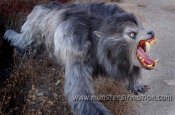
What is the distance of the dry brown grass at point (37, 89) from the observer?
4.93 meters

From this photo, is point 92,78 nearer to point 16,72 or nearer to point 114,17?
point 114,17

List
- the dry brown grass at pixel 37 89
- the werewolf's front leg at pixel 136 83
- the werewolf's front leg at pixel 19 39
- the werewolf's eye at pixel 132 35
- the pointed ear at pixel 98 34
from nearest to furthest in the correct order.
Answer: the werewolf's eye at pixel 132 35 → the pointed ear at pixel 98 34 → the werewolf's front leg at pixel 136 83 → the dry brown grass at pixel 37 89 → the werewolf's front leg at pixel 19 39

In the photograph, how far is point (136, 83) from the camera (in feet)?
16.7

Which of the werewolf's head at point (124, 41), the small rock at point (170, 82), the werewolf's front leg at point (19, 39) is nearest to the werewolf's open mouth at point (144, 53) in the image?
the werewolf's head at point (124, 41)

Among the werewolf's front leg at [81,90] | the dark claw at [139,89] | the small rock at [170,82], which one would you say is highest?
the werewolf's front leg at [81,90]

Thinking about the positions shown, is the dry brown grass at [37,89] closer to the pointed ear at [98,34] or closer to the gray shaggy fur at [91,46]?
the gray shaggy fur at [91,46]

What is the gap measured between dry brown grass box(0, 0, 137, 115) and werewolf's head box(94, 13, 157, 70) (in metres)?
0.83

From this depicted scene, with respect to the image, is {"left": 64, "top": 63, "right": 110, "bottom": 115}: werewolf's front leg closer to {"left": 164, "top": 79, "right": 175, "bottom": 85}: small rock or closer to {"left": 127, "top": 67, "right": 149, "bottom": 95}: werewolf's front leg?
{"left": 127, "top": 67, "right": 149, "bottom": 95}: werewolf's front leg

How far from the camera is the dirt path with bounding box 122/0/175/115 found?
527 centimetres

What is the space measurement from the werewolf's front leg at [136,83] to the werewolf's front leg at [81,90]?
0.48 meters

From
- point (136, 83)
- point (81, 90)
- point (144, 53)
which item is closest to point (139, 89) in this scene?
point (136, 83)

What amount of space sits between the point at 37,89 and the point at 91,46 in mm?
1276

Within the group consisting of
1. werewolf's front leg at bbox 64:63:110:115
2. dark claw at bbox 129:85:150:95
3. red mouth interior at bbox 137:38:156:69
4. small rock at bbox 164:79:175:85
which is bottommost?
small rock at bbox 164:79:175:85

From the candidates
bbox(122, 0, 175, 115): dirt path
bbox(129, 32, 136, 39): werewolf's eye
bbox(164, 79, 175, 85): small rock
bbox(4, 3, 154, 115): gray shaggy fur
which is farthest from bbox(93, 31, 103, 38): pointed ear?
bbox(164, 79, 175, 85): small rock
